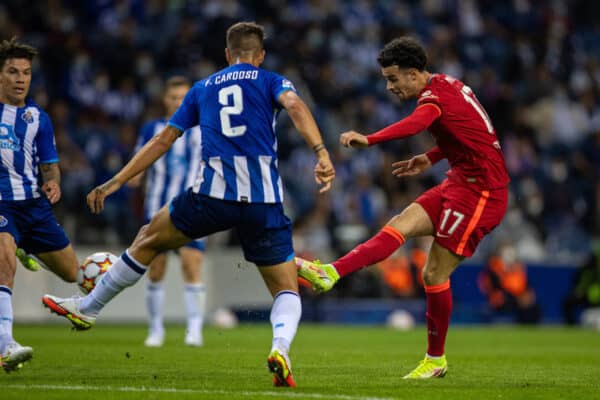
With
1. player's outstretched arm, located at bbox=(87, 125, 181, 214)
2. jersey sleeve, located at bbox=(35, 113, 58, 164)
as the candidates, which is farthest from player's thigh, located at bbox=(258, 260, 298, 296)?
jersey sleeve, located at bbox=(35, 113, 58, 164)

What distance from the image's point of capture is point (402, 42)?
8102 millimetres

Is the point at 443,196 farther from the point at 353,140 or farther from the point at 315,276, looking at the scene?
the point at 353,140

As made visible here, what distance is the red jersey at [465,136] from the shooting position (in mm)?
8133

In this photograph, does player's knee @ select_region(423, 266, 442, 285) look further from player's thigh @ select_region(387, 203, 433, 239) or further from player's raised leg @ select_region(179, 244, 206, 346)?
player's raised leg @ select_region(179, 244, 206, 346)

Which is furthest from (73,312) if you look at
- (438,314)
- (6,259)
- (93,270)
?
(438,314)

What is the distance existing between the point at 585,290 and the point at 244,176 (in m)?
14.1

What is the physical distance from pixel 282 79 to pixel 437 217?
1807 millimetres

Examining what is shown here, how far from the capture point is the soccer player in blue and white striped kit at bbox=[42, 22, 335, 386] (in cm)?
713

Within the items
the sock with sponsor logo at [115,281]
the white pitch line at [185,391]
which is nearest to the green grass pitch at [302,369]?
the white pitch line at [185,391]

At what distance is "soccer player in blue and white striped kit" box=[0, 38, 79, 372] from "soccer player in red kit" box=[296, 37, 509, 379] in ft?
7.56

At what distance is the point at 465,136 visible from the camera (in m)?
8.18

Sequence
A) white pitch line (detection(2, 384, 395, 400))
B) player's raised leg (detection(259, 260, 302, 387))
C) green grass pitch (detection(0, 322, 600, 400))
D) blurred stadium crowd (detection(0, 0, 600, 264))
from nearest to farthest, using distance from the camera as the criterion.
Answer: white pitch line (detection(2, 384, 395, 400))
green grass pitch (detection(0, 322, 600, 400))
player's raised leg (detection(259, 260, 302, 387))
blurred stadium crowd (detection(0, 0, 600, 264))

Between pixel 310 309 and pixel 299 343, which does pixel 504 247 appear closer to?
pixel 310 309

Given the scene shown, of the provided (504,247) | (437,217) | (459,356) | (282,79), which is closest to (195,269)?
(459,356)
